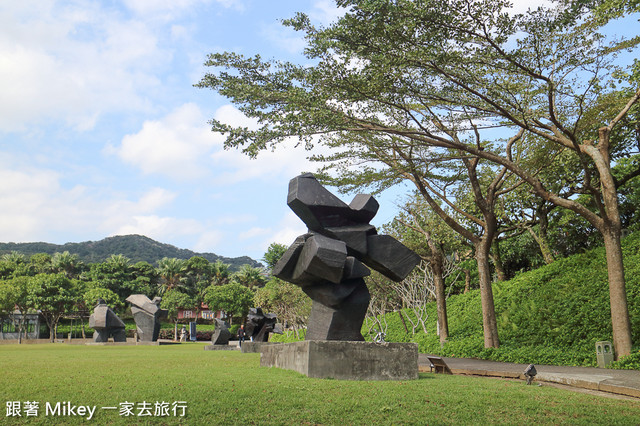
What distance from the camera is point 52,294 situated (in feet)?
136

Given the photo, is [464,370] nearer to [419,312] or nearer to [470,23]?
[470,23]

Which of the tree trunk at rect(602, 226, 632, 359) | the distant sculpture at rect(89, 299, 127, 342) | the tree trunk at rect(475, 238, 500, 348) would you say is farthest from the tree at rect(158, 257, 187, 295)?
the tree trunk at rect(602, 226, 632, 359)

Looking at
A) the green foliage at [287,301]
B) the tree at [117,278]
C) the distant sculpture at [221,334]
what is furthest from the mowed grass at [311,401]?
the tree at [117,278]

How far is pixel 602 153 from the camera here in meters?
12.6

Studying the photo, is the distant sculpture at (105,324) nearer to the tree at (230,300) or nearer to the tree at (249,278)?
the tree at (230,300)

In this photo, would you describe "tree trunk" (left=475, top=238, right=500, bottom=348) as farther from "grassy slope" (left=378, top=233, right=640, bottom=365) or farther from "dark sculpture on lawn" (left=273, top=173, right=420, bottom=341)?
"dark sculpture on lawn" (left=273, top=173, right=420, bottom=341)

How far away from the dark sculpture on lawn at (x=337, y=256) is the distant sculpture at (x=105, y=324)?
24.0m

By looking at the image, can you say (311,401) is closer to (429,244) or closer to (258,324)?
(429,244)

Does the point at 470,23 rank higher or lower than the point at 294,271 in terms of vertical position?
higher

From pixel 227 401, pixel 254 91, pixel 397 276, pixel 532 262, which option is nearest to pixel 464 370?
pixel 397 276

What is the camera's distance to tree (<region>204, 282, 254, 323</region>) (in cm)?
5072

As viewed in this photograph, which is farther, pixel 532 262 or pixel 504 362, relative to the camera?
pixel 532 262

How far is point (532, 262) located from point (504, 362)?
425 inches

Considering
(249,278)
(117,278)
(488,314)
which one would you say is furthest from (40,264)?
(488,314)
